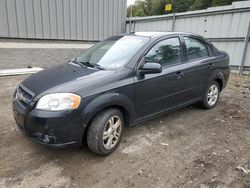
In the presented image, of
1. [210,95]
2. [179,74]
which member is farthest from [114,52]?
[210,95]

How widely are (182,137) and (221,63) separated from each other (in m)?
1.99

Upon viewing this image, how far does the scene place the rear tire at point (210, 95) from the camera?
4.03 m

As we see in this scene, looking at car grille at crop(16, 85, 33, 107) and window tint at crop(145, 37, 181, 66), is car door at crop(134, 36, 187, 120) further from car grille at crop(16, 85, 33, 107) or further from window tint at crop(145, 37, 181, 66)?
car grille at crop(16, 85, 33, 107)

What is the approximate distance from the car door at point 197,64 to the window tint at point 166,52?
0.21 m

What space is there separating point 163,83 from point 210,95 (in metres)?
1.63

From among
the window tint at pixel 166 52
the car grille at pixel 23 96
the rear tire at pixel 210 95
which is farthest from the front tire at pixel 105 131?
the rear tire at pixel 210 95

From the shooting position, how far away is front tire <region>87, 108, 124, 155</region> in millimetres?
2430

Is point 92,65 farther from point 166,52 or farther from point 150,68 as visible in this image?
point 166,52

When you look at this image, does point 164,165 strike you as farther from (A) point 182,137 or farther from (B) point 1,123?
(B) point 1,123

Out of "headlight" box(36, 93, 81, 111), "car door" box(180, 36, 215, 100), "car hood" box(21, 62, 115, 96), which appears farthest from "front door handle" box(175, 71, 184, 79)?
"headlight" box(36, 93, 81, 111)

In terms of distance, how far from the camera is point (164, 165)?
2486 mm

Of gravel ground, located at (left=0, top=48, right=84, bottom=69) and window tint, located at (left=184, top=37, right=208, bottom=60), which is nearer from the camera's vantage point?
window tint, located at (left=184, top=37, right=208, bottom=60)

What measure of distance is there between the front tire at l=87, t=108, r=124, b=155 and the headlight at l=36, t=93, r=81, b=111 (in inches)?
13.8

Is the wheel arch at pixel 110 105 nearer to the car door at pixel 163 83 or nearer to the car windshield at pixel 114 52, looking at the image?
the car door at pixel 163 83
